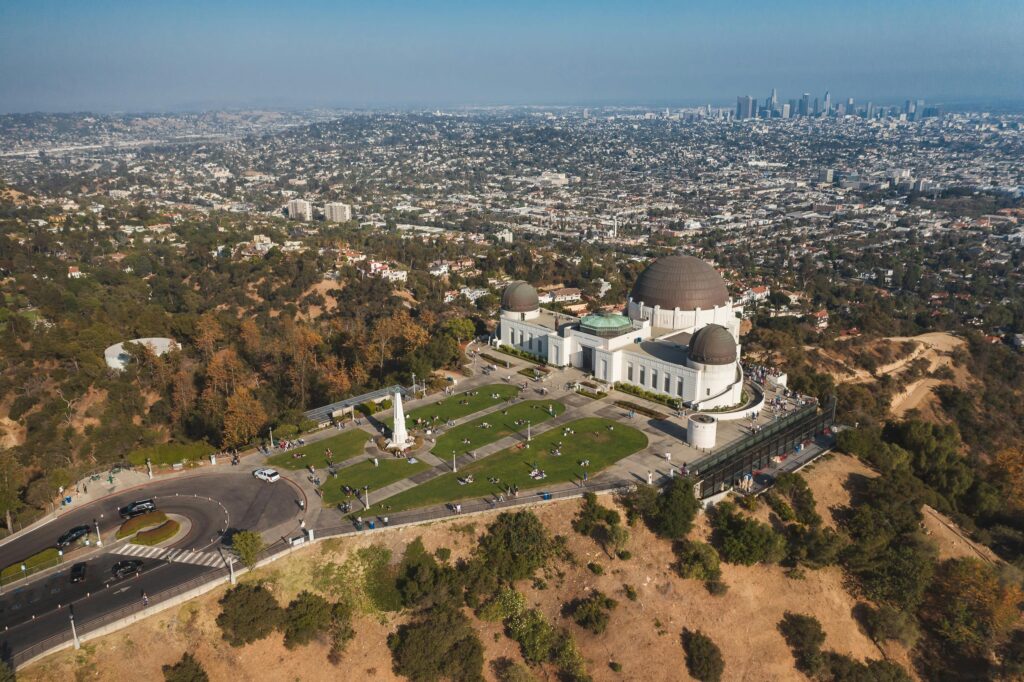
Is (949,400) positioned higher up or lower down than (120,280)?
lower down

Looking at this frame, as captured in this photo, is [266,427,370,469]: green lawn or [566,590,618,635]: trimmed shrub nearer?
[566,590,618,635]: trimmed shrub

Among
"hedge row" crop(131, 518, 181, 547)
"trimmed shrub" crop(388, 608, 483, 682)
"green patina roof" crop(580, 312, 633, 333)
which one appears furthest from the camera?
"green patina roof" crop(580, 312, 633, 333)

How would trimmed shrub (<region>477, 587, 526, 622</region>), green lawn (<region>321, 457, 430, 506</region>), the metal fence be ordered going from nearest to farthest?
trimmed shrub (<region>477, 587, 526, 622</region>)
green lawn (<region>321, 457, 430, 506</region>)
the metal fence

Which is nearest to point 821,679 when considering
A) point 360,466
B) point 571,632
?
point 571,632

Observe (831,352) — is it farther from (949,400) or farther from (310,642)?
(310,642)

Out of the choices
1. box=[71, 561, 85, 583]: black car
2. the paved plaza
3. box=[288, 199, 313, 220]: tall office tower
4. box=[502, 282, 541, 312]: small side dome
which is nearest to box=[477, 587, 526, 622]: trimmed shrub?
the paved plaza

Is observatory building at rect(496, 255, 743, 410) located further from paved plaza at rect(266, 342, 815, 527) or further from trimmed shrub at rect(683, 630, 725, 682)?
trimmed shrub at rect(683, 630, 725, 682)
